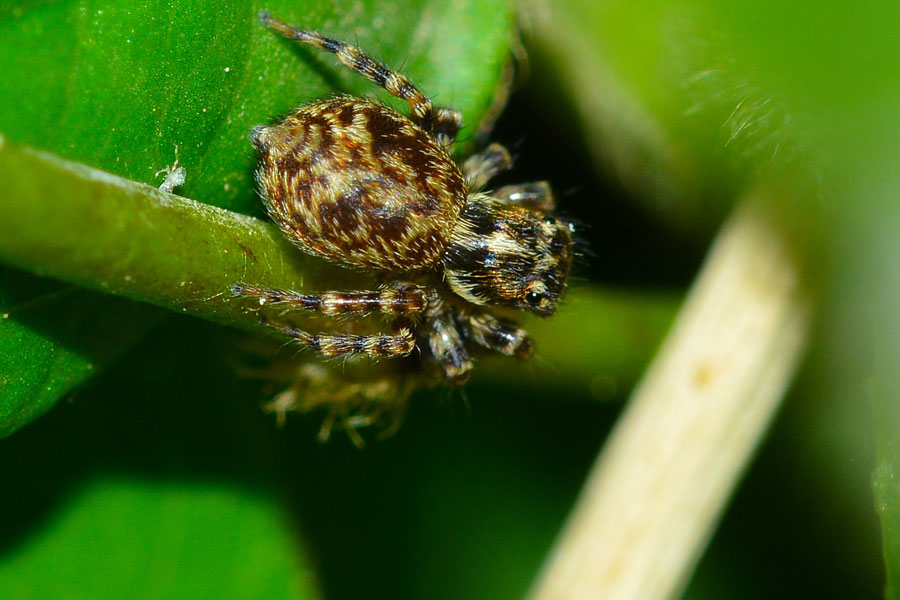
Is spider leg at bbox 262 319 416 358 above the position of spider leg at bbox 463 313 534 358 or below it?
below

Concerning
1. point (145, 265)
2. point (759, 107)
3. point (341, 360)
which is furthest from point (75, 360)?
point (759, 107)

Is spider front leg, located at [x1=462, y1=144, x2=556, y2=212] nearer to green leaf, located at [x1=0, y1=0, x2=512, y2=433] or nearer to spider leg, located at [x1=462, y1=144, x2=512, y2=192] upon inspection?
spider leg, located at [x1=462, y1=144, x2=512, y2=192]

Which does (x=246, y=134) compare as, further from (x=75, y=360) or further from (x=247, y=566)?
(x=247, y=566)

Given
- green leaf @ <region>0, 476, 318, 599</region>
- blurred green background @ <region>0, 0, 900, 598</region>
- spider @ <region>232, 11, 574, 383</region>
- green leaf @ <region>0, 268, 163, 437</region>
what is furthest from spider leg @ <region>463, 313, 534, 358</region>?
green leaf @ <region>0, 268, 163, 437</region>

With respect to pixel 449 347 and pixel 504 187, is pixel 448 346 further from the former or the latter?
pixel 504 187

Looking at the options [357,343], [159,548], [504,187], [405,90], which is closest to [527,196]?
[504,187]

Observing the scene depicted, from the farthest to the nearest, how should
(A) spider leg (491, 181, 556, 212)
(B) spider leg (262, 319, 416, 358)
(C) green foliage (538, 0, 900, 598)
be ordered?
(A) spider leg (491, 181, 556, 212)
(B) spider leg (262, 319, 416, 358)
(C) green foliage (538, 0, 900, 598)

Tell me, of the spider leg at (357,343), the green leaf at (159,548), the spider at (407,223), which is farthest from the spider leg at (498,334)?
the green leaf at (159,548)
